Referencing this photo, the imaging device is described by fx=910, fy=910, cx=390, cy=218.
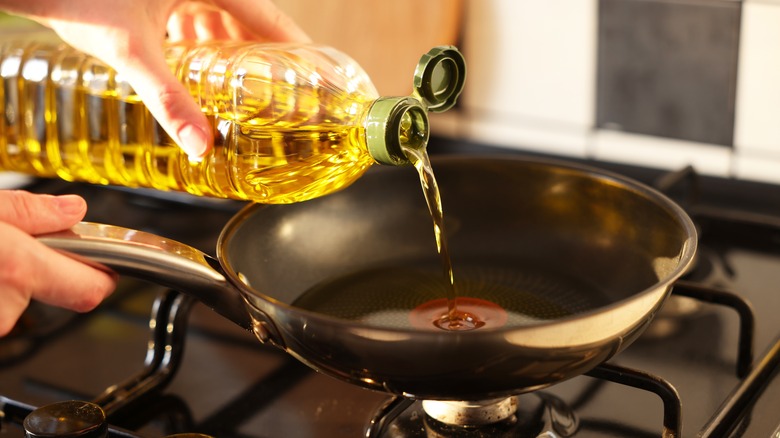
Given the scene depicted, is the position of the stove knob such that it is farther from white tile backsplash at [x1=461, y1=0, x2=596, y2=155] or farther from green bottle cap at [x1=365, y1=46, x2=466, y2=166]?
white tile backsplash at [x1=461, y1=0, x2=596, y2=155]

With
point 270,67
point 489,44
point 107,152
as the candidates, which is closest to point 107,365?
point 107,152

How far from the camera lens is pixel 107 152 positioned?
2.44 ft

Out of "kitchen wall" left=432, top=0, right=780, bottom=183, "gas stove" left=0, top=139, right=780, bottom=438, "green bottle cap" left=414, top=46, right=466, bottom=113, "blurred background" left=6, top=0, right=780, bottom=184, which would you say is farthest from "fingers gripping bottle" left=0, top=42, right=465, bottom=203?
"kitchen wall" left=432, top=0, right=780, bottom=183

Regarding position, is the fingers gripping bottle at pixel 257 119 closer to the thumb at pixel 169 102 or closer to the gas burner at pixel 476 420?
the thumb at pixel 169 102

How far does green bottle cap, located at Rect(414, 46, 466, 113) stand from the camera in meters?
0.59

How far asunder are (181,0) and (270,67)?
0.14 meters

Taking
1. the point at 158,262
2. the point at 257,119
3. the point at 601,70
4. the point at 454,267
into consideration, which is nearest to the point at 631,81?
the point at 601,70

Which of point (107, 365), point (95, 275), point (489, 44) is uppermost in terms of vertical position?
point (489, 44)

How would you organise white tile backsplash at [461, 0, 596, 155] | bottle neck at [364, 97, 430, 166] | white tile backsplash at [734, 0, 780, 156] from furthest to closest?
white tile backsplash at [461, 0, 596, 155]
white tile backsplash at [734, 0, 780, 156]
bottle neck at [364, 97, 430, 166]

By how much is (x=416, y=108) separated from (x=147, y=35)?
0.64 feet

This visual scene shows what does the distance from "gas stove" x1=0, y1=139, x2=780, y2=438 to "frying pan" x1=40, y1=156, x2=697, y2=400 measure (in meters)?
0.06

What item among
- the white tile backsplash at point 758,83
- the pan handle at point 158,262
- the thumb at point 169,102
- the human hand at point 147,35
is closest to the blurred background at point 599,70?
the white tile backsplash at point 758,83

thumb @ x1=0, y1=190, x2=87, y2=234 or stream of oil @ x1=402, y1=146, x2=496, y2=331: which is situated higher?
thumb @ x1=0, y1=190, x2=87, y2=234

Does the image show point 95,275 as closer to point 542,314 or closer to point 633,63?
point 542,314
